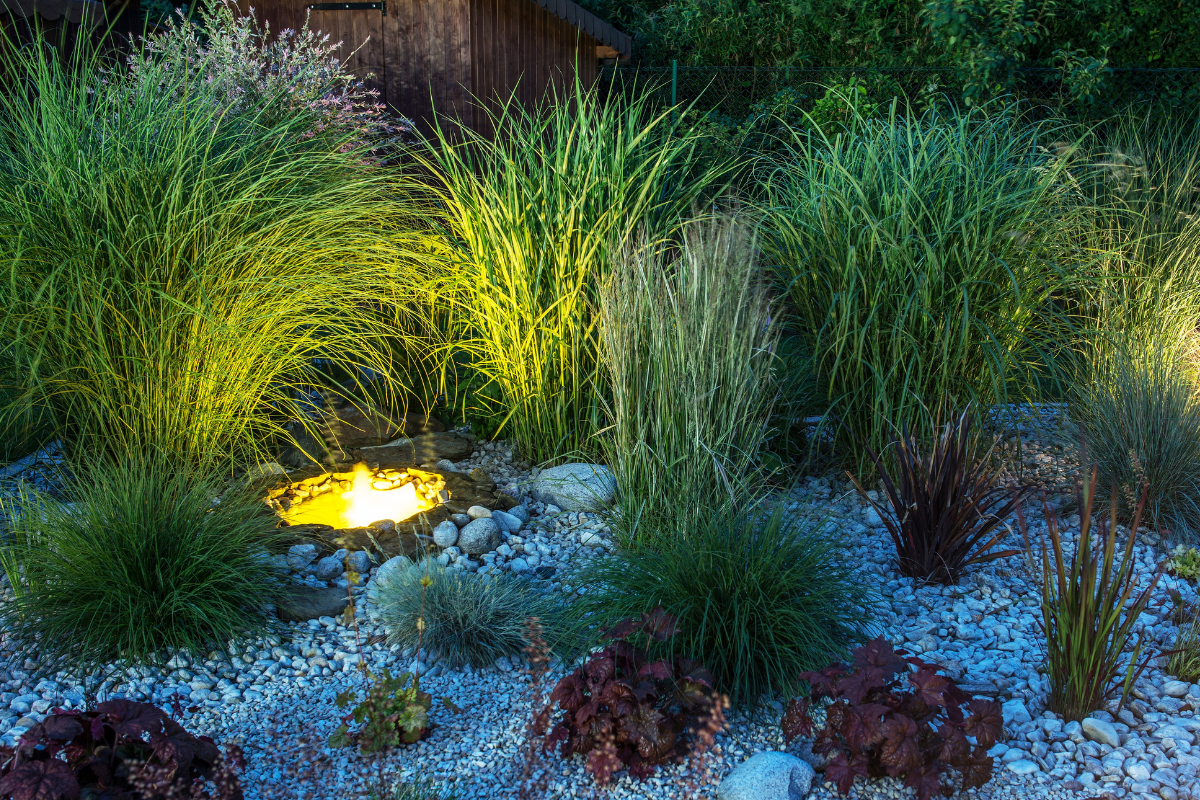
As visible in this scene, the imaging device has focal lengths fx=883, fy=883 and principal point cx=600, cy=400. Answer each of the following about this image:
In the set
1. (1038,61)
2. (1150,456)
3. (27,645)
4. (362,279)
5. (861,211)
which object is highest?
(1038,61)

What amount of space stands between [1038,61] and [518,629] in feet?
23.4

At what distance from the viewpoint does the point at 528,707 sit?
7.86 ft

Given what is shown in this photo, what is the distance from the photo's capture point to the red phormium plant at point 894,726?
1924 millimetres

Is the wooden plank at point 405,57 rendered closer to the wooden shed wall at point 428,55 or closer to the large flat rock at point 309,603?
the wooden shed wall at point 428,55

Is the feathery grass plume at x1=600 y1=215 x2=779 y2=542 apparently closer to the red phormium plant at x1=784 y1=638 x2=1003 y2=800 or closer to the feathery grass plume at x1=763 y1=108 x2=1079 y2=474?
the feathery grass plume at x1=763 y1=108 x2=1079 y2=474

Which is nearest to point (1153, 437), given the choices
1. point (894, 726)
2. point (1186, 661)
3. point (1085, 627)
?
point (1186, 661)

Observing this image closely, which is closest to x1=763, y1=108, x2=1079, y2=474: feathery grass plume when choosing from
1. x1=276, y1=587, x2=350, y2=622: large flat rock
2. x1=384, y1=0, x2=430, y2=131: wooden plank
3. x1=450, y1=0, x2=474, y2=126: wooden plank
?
x1=276, y1=587, x2=350, y2=622: large flat rock

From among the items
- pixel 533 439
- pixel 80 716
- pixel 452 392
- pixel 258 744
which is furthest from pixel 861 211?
pixel 80 716

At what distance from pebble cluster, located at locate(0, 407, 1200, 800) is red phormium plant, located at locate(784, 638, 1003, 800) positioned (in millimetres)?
126

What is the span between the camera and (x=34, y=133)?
3.44 meters

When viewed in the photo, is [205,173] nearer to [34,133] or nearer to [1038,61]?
[34,133]

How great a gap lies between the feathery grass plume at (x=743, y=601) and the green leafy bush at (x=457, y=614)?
207 mm

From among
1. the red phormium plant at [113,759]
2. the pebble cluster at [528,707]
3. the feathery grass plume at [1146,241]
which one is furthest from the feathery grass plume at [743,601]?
the feathery grass plume at [1146,241]

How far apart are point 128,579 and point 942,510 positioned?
2523 millimetres
